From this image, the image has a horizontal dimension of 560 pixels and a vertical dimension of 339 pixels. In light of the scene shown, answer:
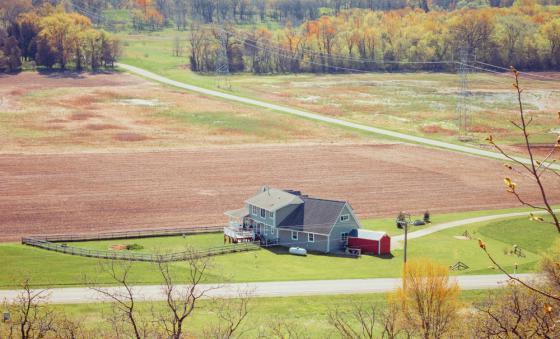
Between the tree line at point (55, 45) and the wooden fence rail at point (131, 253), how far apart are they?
317ft

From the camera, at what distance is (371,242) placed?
6450 cm

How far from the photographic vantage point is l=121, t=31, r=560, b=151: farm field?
123 metres

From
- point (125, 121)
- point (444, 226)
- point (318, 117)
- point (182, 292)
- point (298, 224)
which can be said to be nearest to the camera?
point (182, 292)

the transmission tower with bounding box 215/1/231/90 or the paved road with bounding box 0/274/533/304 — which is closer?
the paved road with bounding box 0/274/533/304

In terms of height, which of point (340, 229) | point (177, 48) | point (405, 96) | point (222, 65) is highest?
point (177, 48)

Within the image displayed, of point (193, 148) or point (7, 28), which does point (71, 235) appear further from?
point (7, 28)

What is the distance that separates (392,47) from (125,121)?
85.0m

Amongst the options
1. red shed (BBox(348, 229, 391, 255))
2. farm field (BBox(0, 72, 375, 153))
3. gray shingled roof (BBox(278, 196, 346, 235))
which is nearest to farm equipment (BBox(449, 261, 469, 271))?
red shed (BBox(348, 229, 391, 255))

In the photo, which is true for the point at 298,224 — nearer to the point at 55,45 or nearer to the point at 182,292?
the point at 182,292

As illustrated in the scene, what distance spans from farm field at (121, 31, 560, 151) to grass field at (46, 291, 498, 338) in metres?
62.6

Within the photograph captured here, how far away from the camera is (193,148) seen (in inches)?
4104

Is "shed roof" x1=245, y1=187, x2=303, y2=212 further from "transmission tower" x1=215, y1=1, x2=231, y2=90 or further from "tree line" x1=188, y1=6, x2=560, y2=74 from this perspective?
"tree line" x1=188, y1=6, x2=560, y2=74

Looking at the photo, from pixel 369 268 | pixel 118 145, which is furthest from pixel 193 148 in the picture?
pixel 369 268

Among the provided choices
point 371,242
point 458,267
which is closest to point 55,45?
point 371,242
